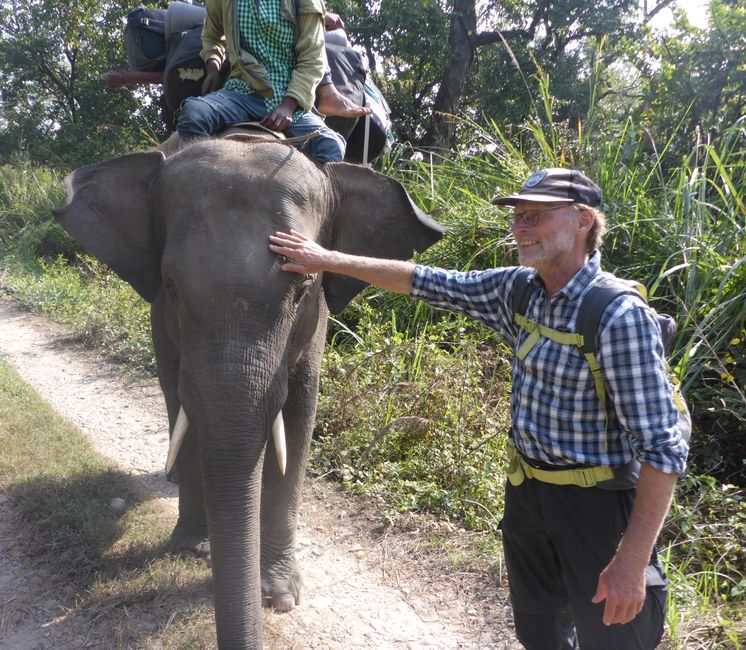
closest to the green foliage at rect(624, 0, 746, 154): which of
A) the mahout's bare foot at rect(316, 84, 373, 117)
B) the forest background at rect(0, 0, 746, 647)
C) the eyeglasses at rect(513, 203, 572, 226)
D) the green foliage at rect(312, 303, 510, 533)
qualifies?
the forest background at rect(0, 0, 746, 647)

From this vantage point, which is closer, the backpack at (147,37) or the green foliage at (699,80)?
the backpack at (147,37)

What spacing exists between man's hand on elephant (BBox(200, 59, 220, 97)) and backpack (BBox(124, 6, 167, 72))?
3.05 ft

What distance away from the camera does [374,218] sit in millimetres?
3350

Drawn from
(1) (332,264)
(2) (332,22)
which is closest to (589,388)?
(1) (332,264)

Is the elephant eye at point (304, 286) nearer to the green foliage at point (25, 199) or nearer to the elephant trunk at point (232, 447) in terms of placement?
the elephant trunk at point (232, 447)

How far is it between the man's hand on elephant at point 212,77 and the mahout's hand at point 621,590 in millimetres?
3338

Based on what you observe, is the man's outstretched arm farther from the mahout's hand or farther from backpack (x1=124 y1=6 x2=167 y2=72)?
backpack (x1=124 y1=6 x2=167 y2=72)

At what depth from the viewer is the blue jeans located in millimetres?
3406

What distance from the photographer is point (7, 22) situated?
19.6m

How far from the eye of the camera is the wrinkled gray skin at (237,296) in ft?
8.30

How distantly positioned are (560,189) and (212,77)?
2.62m

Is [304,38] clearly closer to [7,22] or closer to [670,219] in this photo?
[670,219]

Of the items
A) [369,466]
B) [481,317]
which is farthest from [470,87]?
[481,317]

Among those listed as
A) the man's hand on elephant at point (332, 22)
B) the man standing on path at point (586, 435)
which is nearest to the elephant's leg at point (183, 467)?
the man standing on path at point (586, 435)
